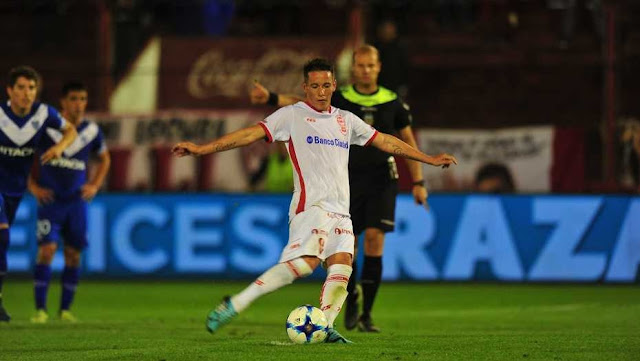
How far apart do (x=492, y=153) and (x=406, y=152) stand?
9636 mm

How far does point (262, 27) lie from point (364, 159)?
10187 millimetres

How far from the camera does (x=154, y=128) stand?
19719mm

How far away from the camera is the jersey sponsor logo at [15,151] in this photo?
11812 mm

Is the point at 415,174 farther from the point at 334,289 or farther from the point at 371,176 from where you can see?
the point at 334,289

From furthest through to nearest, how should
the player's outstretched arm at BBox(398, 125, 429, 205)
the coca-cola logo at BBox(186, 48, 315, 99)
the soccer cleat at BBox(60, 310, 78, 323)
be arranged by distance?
the coca-cola logo at BBox(186, 48, 315, 99), the soccer cleat at BBox(60, 310, 78, 323), the player's outstretched arm at BBox(398, 125, 429, 205)

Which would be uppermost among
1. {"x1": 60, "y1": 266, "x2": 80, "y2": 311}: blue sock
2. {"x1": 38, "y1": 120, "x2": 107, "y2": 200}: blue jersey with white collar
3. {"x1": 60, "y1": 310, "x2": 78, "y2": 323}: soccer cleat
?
{"x1": 38, "y1": 120, "x2": 107, "y2": 200}: blue jersey with white collar

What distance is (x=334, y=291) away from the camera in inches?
353

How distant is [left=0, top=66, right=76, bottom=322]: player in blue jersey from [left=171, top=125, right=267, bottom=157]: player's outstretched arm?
3.35 metres

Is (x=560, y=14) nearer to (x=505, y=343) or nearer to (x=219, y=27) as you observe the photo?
(x=219, y=27)

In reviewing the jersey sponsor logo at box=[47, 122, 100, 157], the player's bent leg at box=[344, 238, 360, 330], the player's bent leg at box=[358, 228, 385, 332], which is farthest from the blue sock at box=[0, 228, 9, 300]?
the player's bent leg at box=[358, 228, 385, 332]

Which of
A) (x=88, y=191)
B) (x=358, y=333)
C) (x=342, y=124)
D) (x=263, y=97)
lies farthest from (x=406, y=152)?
(x=88, y=191)

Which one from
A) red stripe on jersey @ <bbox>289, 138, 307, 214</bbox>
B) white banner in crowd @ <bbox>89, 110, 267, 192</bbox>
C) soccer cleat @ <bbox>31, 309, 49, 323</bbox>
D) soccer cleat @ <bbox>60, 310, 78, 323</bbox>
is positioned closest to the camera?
red stripe on jersey @ <bbox>289, 138, 307, 214</bbox>

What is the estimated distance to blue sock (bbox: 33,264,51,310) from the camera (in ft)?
41.6

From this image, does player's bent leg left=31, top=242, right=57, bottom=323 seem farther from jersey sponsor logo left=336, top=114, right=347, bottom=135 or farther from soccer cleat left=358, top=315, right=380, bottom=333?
jersey sponsor logo left=336, top=114, right=347, bottom=135
